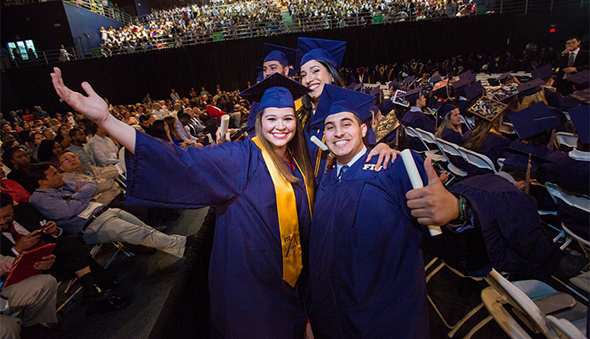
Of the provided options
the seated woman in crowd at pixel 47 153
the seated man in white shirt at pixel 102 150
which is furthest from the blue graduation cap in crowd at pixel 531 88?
the seated woman in crowd at pixel 47 153

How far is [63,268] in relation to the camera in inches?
102

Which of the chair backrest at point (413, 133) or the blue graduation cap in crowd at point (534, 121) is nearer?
the blue graduation cap in crowd at point (534, 121)

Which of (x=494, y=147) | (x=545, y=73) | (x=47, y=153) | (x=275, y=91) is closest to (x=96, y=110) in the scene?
(x=275, y=91)

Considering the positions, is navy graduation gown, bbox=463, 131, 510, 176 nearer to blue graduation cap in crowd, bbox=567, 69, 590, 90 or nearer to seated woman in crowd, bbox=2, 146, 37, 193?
blue graduation cap in crowd, bbox=567, 69, 590, 90

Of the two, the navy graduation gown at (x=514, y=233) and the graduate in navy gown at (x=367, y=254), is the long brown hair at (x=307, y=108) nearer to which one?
the graduate in navy gown at (x=367, y=254)

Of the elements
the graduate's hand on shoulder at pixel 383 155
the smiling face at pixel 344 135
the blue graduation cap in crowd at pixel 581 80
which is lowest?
the blue graduation cap in crowd at pixel 581 80

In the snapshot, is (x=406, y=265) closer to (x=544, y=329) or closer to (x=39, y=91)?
(x=544, y=329)

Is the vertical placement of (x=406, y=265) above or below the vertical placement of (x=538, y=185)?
above

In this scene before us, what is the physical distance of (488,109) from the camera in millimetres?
3527

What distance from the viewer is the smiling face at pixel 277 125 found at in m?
1.47

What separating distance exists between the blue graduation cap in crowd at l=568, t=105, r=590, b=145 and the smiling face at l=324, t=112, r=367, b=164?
196 centimetres

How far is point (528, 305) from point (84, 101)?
2166mm

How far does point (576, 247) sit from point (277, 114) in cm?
354

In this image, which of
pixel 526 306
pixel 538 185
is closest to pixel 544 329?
pixel 526 306
